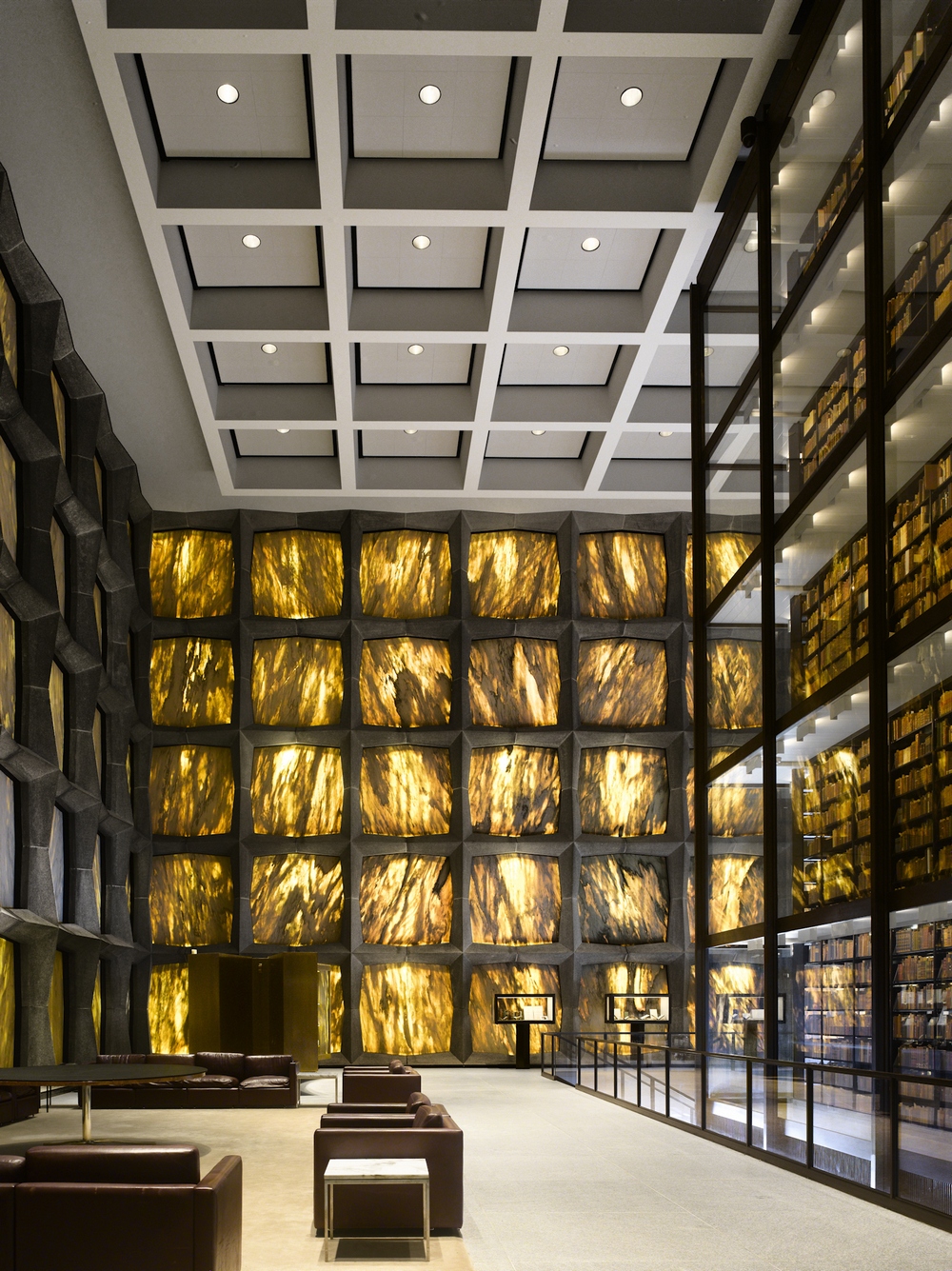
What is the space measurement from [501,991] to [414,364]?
1265cm

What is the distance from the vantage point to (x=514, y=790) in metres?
28.0

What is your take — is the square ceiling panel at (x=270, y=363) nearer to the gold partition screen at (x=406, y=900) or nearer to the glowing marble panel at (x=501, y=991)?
the gold partition screen at (x=406, y=900)

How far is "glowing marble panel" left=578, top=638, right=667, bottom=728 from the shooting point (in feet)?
93.2

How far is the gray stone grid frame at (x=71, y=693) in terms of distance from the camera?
18.0m

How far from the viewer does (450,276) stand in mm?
20734

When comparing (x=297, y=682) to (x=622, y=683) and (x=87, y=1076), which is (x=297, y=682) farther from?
(x=87, y=1076)

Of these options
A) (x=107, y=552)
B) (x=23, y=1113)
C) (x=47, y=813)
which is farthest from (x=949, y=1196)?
(x=107, y=552)

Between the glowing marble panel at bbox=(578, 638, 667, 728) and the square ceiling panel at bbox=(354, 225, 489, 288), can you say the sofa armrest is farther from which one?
the glowing marble panel at bbox=(578, 638, 667, 728)

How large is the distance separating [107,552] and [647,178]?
12114 mm

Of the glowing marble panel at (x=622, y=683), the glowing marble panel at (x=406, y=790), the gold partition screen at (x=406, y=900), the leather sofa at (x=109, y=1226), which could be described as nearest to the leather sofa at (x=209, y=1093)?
the gold partition screen at (x=406, y=900)

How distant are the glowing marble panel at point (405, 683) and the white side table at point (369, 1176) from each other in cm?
2017

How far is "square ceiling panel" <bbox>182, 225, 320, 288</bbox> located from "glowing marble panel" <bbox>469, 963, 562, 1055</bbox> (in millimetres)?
14234

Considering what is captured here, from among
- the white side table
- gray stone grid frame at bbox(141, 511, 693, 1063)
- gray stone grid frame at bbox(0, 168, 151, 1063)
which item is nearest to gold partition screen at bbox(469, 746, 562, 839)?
gray stone grid frame at bbox(141, 511, 693, 1063)

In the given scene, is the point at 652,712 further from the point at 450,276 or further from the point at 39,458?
the point at 39,458
